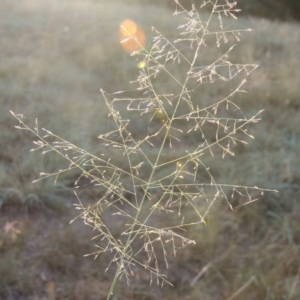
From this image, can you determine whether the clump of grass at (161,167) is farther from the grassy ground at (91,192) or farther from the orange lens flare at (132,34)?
the orange lens flare at (132,34)

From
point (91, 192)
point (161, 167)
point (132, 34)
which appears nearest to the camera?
point (91, 192)

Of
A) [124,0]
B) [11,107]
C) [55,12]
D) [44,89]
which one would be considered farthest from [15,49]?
[124,0]

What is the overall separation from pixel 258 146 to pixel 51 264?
219 centimetres

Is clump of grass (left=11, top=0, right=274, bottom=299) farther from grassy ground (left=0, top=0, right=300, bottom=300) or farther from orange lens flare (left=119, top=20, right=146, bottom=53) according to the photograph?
orange lens flare (left=119, top=20, right=146, bottom=53)

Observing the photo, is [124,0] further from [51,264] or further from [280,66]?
[51,264]

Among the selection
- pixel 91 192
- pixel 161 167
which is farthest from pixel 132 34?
pixel 91 192

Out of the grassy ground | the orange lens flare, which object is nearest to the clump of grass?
the grassy ground

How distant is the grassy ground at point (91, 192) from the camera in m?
2.42

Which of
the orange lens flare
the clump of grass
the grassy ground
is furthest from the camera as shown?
the orange lens flare

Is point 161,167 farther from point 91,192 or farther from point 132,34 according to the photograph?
point 132,34

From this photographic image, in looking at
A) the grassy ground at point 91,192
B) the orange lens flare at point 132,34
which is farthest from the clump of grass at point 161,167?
the orange lens flare at point 132,34

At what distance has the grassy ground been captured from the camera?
95.3 inches

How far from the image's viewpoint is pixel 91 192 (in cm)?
313

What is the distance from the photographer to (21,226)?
2666 millimetres
